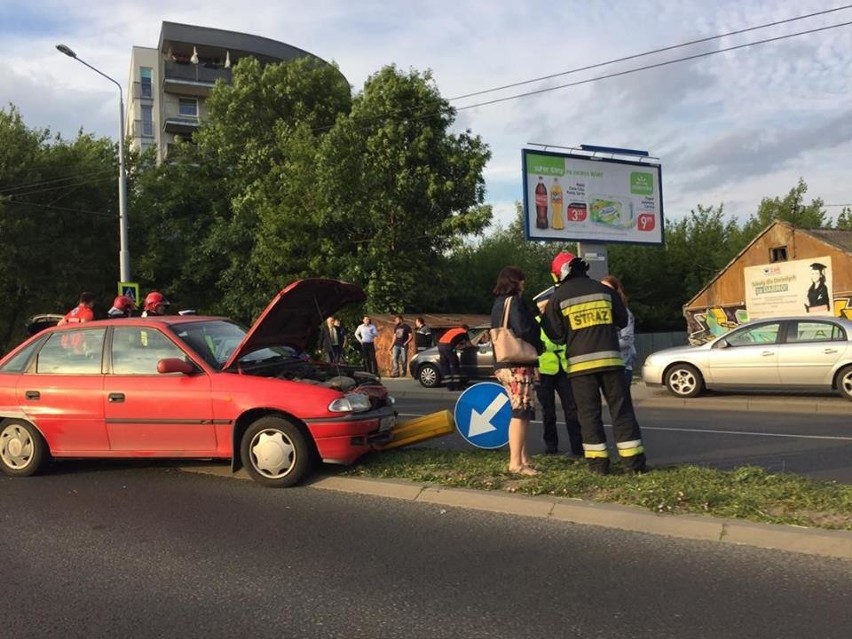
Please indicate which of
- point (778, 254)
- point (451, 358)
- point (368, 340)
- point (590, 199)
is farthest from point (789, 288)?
point (368, 340)

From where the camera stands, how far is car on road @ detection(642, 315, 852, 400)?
38.9ft

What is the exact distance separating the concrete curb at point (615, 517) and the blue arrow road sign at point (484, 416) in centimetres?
95

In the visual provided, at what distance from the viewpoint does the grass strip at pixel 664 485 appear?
482 centimetres

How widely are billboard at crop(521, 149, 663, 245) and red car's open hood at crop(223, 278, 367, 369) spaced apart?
1316 centimetres

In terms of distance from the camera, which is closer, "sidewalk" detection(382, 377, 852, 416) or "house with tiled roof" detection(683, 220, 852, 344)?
"sidewalk" detection(382, 377, 852, 416)

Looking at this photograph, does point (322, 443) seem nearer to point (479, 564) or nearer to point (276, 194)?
point (479, 564)

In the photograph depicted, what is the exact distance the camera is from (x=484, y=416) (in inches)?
262

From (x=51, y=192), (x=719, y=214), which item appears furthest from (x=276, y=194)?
(x=719, y=214)

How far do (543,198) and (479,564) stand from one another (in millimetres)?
16716

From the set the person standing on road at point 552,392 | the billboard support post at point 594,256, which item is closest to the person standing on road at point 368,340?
the billboard support post at point 594,256

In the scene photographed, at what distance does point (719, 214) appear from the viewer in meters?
40.7

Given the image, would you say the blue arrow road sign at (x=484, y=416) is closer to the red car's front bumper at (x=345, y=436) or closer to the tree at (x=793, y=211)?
the red car's front bumper at (x=345, y=436)

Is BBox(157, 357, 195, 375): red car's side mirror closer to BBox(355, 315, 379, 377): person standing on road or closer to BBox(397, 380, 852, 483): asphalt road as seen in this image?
BBox(397, 380, 852, 483): asphalt road

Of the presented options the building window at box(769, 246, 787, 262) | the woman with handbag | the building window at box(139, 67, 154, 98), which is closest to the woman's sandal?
the woman with handbag
